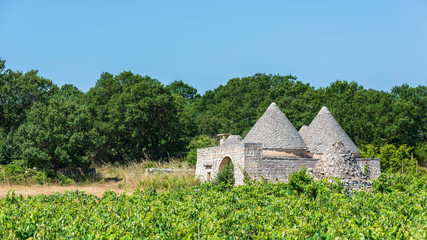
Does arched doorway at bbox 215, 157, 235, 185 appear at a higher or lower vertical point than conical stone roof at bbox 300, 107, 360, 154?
lower

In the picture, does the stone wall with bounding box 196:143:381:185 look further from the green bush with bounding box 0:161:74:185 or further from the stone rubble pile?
the green bush with bounding box 0:161:74:185

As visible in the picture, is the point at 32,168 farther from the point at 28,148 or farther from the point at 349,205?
the point at 349,205

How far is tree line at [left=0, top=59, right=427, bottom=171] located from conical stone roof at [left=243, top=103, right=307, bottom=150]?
28.7 feet

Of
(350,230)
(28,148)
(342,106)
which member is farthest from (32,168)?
(342,106)

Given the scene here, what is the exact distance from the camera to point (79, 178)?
22.2 m

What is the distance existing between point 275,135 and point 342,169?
475 cm

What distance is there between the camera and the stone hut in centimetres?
1703

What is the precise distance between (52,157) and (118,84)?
15.1m

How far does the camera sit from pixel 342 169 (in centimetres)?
1490

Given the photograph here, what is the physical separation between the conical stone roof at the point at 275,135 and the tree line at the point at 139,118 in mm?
8737

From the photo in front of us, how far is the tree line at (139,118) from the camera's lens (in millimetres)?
22266

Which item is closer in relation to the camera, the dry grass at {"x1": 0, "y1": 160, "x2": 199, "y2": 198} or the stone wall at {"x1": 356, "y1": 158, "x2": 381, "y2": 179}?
the dry grass at {"x1": 0, "y1": 160, "x2": 199, "y2": 198}

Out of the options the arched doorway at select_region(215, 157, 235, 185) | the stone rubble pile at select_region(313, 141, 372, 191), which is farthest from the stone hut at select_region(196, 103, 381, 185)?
the stone rubble pile at select_region(313, 141, 372, 191)

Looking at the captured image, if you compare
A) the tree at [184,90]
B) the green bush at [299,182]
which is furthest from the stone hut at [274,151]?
the tree at [184,90]
